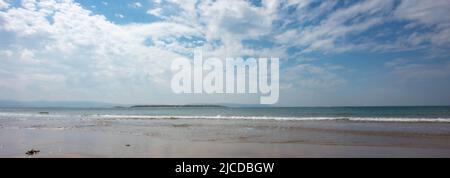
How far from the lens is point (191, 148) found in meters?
10.1

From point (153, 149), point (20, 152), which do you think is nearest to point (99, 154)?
point (153, 149)

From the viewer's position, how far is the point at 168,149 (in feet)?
32.3
